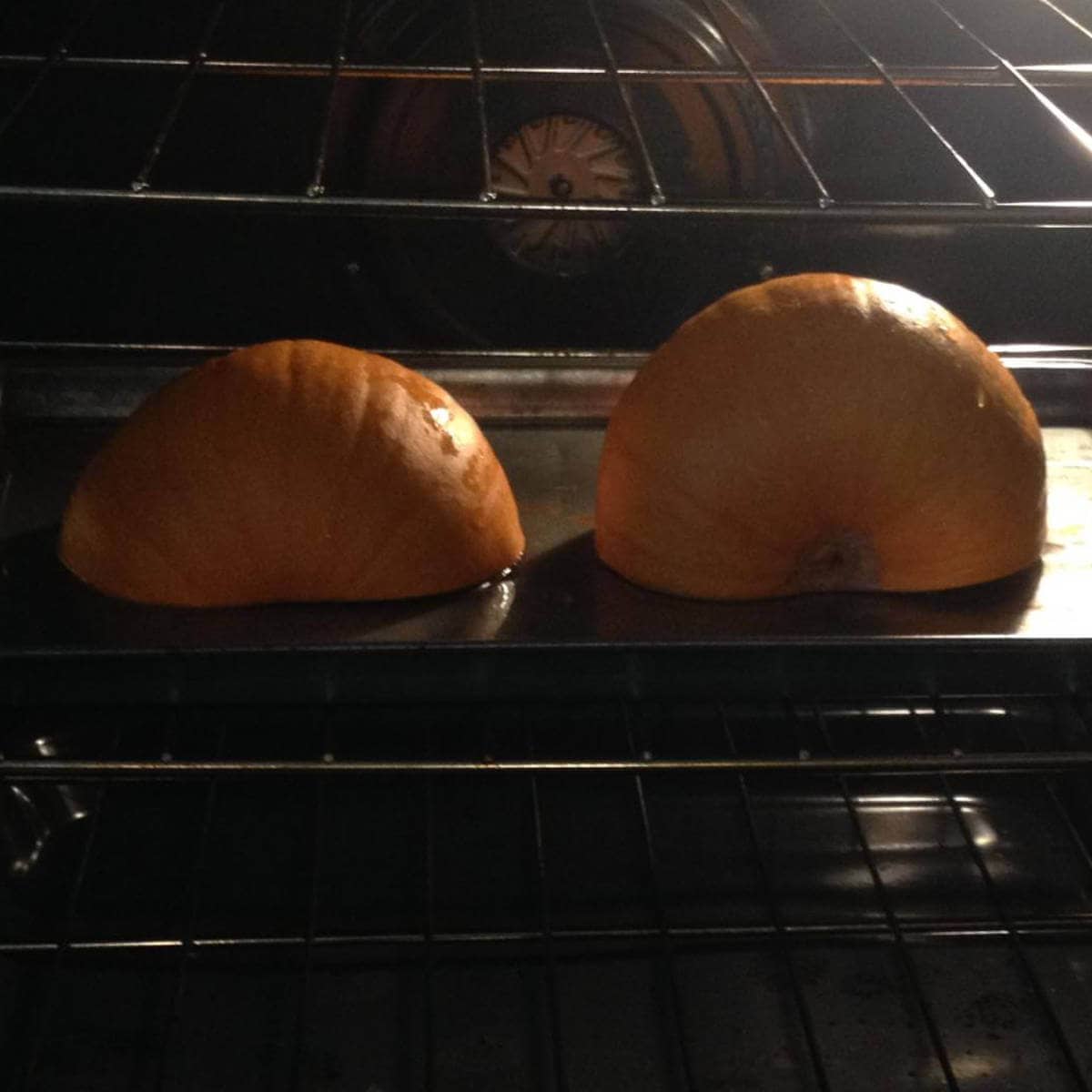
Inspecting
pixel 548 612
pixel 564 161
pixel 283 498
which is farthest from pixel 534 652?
pixel 564 161

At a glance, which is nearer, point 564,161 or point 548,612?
point 548,612

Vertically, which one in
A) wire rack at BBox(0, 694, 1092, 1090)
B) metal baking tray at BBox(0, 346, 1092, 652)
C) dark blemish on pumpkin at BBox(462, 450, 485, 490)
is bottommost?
wire rack at BBox(0, 694, 1092, 1090)

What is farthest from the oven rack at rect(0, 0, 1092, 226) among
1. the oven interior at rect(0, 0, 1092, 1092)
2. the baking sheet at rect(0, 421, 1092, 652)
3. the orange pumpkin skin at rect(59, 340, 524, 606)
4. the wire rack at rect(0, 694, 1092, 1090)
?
the wire rack at rect(0, 694, 1092, 1090)

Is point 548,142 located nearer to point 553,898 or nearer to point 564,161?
point 564,161

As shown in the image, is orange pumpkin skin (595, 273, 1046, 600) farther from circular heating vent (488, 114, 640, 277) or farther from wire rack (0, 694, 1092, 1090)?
circular heating vent (488, 114, 640, 277)

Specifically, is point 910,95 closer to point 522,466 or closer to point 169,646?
point 522,466

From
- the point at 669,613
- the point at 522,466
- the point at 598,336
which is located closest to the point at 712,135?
the point at 598,336
